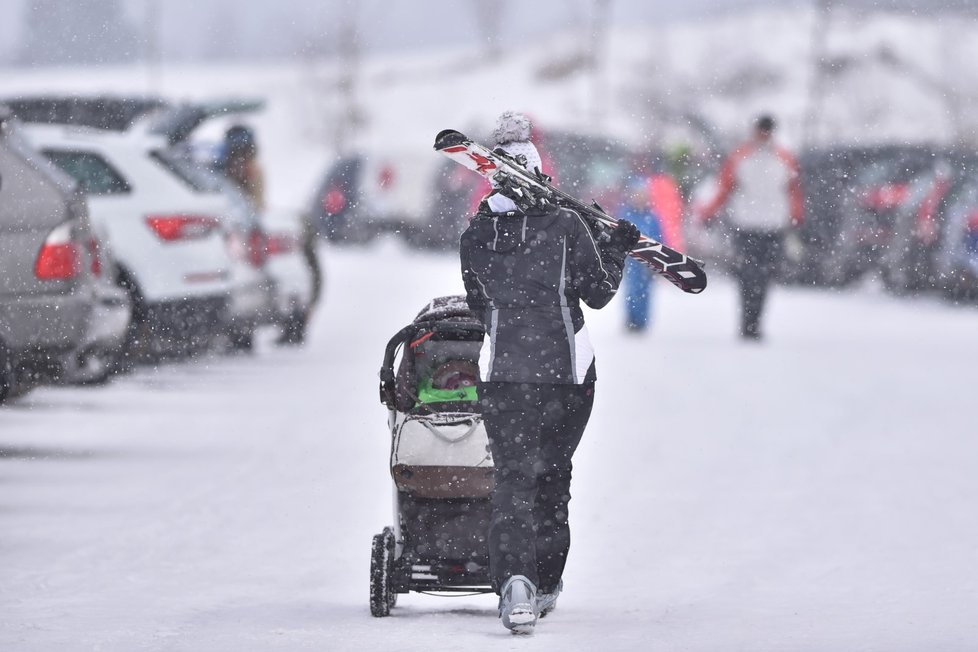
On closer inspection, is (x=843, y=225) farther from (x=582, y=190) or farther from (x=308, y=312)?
(x=308, y=312)

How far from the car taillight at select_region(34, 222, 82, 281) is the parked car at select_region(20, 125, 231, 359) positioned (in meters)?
2.60

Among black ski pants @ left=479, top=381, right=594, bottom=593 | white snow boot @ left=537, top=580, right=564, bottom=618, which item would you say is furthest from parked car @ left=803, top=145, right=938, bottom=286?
black ski pants @ left=479, top=381, right=594, bottom=593

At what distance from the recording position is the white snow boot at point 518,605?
5.65 m

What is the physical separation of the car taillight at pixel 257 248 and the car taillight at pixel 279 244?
14 centimetres

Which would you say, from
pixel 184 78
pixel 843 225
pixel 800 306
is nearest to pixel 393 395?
pixel 800 306

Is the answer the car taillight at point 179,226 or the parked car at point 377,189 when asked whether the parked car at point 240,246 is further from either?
the parked car at point 377,189

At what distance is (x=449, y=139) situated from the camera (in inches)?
225

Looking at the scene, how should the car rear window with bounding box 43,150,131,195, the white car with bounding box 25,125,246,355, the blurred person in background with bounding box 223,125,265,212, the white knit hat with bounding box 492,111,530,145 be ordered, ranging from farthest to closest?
the blurred person in background with bounding box 223,125,265,212 < the car rear window with bounding box 43,150,131,195 < the white car with bounding box 25,125,246,355 < the white knit hat with bounding box 492,111,530,145

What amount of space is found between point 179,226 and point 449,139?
716 cm

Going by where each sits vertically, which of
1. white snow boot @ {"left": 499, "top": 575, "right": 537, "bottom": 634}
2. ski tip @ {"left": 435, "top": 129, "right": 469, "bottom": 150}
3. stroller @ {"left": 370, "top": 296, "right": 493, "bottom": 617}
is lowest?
white snow boot @ {"left": 499, "top": 575, "right": 537, "bottom": 634}

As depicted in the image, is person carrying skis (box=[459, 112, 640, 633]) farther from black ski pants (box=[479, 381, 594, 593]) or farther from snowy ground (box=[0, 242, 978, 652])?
snowy ground (box=[0, 242, 978, 652])

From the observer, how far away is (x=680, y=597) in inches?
256

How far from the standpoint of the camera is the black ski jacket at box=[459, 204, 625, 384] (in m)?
5.71

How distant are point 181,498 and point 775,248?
8.68 m
